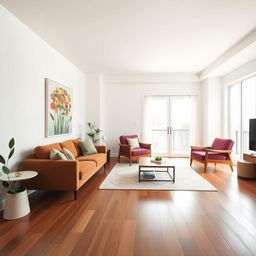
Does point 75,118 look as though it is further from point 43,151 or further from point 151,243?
point 151,243

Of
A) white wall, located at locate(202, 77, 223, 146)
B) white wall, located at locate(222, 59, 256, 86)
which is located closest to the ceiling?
white wall, located at locate(222, 59, 256, 86)

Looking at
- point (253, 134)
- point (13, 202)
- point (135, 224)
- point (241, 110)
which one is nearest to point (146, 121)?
point (241, 110)

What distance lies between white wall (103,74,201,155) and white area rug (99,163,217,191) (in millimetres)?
2241

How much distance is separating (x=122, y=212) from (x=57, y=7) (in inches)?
116

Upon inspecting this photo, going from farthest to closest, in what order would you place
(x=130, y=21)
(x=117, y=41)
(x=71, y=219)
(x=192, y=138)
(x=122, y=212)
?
(x=192, y=138) → (x=117, y=41) → (x=130, y=21) → (x=122, y=212) → (x=71, y=219)

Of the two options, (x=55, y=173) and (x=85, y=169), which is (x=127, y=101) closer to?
→ (x=85, y=169)

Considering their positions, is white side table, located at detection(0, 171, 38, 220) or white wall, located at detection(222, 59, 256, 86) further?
white wall, located at detection(222, 59, 256, 86)

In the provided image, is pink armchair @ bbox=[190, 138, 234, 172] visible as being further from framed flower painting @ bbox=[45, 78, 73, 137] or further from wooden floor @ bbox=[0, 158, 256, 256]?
framed flower painting @ bbox=[45, 78, 73, 137]

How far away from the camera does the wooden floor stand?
170 centimetres

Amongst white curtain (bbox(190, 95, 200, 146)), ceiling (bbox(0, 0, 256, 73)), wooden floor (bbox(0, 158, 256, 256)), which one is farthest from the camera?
white curtain (bbox(190, 95, 200, 146))

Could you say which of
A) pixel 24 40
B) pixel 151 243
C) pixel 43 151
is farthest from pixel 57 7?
pixel 151 243

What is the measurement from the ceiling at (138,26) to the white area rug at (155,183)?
Answer: 279cm

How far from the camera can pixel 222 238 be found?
1848 mm

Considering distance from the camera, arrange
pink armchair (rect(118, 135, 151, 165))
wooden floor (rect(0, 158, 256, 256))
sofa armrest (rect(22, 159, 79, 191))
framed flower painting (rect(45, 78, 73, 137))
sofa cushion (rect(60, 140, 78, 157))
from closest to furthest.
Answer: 1. wooden floor (rect(0, 158, 256, 256))
2. sofa armrest (rect(22, 159, 79, 191))
3. framed flower painting (rect(45, 78, 73, 137))
4. sofa cushion (rect(60, 140, 78, 157))
5. pink armchair (rect(118, 135, 151, 165))
